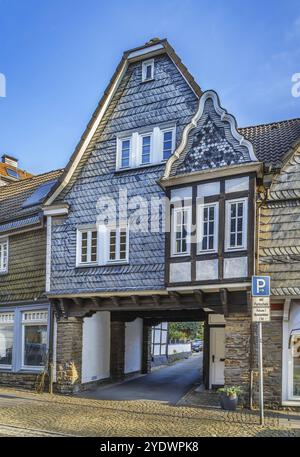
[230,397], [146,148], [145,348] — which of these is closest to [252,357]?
[230,397]

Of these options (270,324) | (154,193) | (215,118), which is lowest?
(270,324)

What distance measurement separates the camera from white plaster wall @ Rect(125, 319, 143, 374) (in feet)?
70.4

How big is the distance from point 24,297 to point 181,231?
710 cm

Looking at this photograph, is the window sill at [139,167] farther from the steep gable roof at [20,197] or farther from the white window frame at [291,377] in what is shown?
the white window frame at [291,377]

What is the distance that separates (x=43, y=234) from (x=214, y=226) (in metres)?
7.08

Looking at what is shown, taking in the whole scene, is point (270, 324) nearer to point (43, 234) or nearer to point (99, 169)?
point (99, 169)

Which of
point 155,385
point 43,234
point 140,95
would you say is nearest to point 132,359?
point 155,385

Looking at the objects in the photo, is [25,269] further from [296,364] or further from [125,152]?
[296,364]

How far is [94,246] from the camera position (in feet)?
55.4

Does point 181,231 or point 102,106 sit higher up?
point 102,106

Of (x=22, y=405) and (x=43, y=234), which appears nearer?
(x=22, y=405)

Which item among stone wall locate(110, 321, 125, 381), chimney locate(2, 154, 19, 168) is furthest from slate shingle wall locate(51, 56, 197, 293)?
chimney locate(2, 154, 19, 168)

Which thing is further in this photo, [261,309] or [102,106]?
[102,106]

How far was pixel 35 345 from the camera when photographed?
18.1m
